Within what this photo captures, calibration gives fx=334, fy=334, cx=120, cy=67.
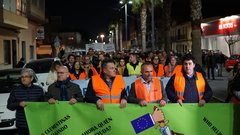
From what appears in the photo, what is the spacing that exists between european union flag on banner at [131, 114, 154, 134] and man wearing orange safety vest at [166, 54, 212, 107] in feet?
1.73

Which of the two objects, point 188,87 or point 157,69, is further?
point 157,69

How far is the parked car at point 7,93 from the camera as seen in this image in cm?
750

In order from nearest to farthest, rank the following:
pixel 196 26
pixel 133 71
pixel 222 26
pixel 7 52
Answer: pixel 133 71
pixel 196 26
pixel 7 52
pixel 222 26

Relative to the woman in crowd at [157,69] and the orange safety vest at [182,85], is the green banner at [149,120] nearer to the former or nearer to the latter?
the orange safety vest at [182,85]

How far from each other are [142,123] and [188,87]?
0.94m

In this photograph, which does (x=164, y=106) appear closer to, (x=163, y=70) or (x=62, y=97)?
(x=62, y=97)

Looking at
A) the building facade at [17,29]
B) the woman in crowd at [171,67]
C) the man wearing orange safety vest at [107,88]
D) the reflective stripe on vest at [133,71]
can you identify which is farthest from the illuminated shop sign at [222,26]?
the man wearing orange safety vest at [107,88]

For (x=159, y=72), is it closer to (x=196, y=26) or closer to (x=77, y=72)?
(x=77, y=72)

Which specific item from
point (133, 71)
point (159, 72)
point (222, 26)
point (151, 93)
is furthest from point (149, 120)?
point (222, 26)

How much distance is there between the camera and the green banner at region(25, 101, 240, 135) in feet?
16.1

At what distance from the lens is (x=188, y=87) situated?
5.22m

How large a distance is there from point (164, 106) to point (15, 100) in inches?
90.7

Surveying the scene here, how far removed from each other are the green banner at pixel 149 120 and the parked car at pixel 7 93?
8.57 ft

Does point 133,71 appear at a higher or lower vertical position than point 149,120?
higher
